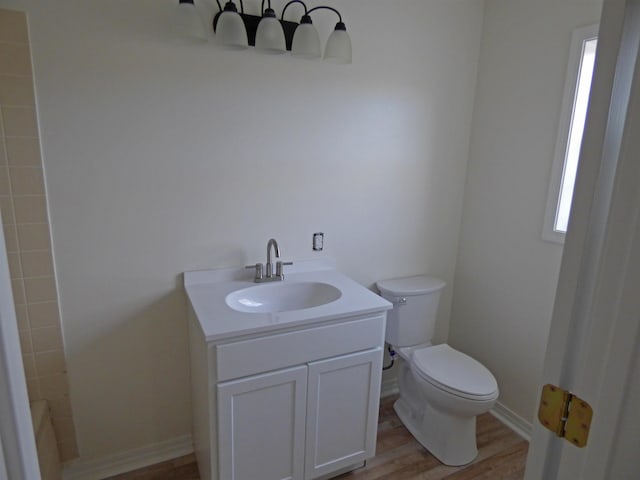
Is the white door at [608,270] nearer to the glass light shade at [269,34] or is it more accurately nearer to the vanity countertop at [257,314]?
the vanity countertop at [257,314]

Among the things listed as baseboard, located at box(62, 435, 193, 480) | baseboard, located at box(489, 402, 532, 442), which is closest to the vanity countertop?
baseboard, located at box(62, 435, 193, 480)

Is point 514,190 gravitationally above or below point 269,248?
above

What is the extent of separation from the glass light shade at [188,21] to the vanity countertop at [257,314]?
1048 millimetres

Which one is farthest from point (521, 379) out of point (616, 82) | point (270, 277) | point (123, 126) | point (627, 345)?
point (123, 126)

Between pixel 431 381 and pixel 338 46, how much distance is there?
1679 millimetres

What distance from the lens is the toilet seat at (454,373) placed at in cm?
180

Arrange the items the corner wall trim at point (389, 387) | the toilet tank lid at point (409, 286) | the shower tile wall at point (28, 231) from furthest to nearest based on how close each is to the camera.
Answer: the corner wall trim at point (389, 387) → the toilet tank lid at point (409, 286) → the shower tile wall at point (28, 231)

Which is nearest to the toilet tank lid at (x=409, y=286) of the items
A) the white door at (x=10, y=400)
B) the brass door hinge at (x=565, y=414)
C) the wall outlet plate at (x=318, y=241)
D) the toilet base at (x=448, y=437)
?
the wall outlet plate at (x=318, y=241)

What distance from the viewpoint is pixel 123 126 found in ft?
5.25

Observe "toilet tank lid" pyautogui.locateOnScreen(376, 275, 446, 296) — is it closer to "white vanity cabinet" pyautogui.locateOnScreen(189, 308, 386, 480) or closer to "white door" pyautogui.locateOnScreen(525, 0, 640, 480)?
"white vanity cabinet" pyautogui.locateOnScreen(189, 308, 386, 480)

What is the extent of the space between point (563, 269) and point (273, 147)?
1502mm

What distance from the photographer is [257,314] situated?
1520 millimetres

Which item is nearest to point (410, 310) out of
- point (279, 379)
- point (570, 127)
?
point (279, 379)

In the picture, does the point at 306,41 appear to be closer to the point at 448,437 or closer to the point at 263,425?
the point at 263,425
